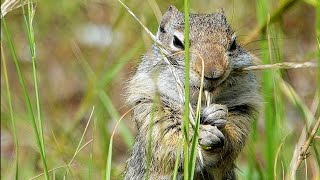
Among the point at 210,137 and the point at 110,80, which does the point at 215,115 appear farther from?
the point at 110,80

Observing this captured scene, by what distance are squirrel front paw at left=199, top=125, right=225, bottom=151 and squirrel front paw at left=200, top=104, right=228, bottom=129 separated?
0.04 metres

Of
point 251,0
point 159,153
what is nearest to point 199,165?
A: point 159,153

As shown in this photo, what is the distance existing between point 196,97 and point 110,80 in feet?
3.29

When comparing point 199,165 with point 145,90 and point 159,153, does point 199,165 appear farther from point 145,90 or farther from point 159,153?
point 145,90

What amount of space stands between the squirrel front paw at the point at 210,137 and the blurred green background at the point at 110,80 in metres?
0.13

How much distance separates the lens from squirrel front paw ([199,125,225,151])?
222 centimetres

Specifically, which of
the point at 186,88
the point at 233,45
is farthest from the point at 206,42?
the point at 186,88

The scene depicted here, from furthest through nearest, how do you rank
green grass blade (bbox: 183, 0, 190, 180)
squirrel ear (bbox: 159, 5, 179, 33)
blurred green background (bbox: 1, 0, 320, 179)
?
squirrel ear (bbox: 159, 5, 179, 33) < blurred green background (bbox: 1, 0, 320, 179) < green grass blade (bbox: 183, 0, 190, 180)

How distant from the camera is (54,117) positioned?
4.15 m

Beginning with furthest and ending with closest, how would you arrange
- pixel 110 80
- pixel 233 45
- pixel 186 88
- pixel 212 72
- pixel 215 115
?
pixel 110 80 → pixel 233 45 → pixel 215 115 → pixel 212 72 → pixel 186 88

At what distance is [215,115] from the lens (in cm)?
229

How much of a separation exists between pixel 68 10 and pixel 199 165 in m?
2.40

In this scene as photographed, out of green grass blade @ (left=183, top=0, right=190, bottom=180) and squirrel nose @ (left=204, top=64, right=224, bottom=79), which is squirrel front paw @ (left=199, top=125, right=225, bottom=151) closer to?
squirrel nose @ (left=204, top=64, right=224, bottom=79)

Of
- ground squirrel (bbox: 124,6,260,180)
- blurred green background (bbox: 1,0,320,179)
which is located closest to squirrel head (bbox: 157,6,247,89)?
ground squirrel (bbox: 124,6,260,180)
